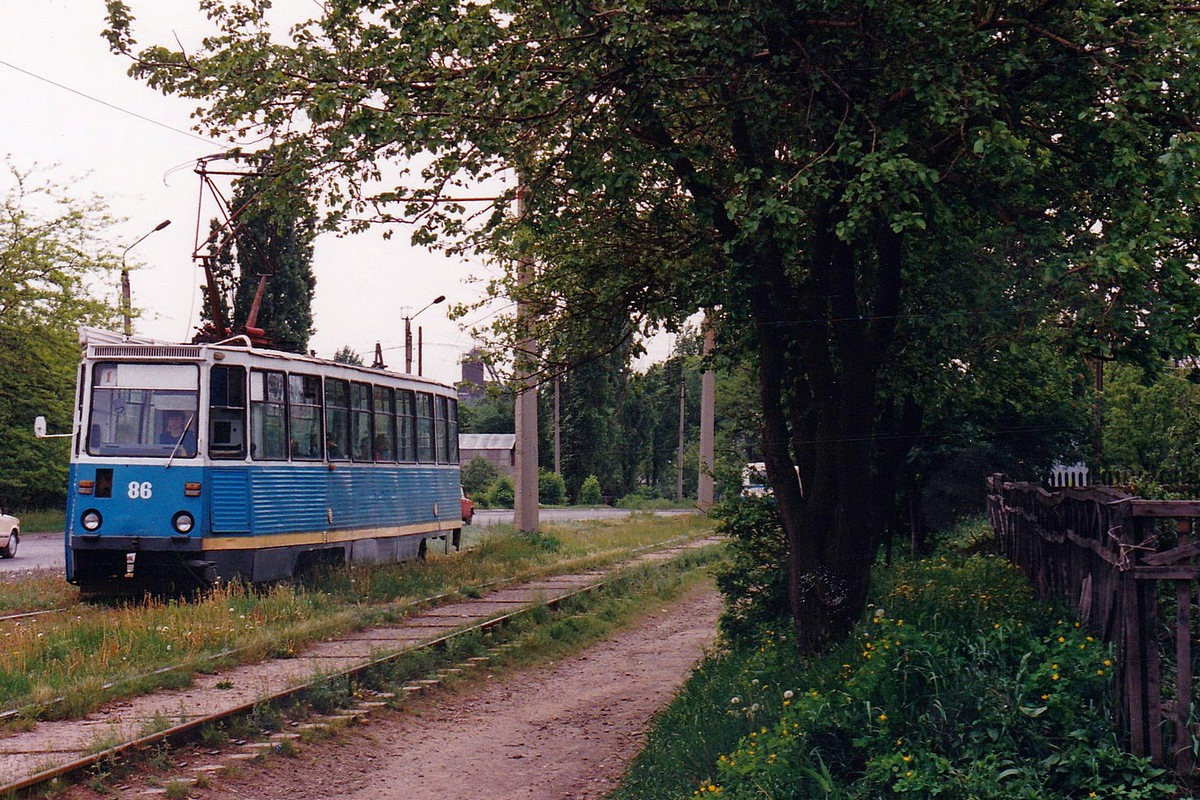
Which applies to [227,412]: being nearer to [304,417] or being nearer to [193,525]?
[193,525]

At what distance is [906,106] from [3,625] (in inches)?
437

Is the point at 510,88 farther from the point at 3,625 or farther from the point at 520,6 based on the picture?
the point at 3,625

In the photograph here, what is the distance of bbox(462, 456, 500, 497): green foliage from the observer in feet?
235

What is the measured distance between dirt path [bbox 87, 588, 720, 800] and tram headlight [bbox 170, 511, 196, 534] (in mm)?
4551

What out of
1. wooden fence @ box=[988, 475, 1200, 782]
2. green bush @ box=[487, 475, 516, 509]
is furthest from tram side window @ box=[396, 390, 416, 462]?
green bush @ box=[487, 475, 516, 509]

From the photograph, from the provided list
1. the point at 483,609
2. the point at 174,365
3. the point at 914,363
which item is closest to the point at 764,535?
the point at 914,363

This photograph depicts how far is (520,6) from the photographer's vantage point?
30.6 ft

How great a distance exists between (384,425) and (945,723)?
14.8 metres

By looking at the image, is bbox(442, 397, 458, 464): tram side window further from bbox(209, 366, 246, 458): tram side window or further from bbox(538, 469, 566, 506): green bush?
bbox(538, 469, 566, 506): green bush

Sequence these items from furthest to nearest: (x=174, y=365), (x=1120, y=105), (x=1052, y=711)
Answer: (x=174, y=365), (x=1120, y=105), (x=1052, y=711)

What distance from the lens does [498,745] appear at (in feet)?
35.2

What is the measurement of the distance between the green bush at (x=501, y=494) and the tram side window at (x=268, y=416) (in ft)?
160

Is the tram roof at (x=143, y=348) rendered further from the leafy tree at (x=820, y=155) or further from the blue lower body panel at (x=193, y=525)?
the leafy tree at (x=820, y=155)

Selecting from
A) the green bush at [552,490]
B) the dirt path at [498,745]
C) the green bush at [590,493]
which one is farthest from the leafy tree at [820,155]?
the green bush at [590,493]
